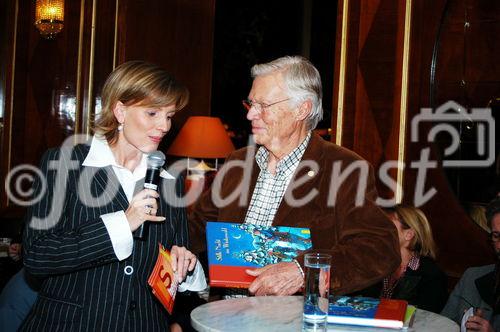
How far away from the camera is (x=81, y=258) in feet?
6.30

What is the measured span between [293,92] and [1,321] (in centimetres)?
149

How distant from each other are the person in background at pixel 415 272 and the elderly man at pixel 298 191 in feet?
2.98

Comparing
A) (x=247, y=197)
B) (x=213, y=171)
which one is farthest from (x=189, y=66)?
(x=247, y=197)

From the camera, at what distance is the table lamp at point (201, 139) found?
573 centimetres

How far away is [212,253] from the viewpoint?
7.18ft

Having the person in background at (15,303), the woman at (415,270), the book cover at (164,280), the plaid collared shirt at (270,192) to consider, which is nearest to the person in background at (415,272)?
the woman at (415,270)

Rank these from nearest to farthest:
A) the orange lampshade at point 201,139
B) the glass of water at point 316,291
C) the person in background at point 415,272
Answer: the glass of water at point 316,291 → the person in background at point 415,272 → the orange lampshade at point 201,139

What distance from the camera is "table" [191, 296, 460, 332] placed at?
179cm

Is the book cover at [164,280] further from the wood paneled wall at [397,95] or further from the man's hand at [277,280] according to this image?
the wood paneled wall at [397,95]

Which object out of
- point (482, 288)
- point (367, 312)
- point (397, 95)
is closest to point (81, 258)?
point (367, 312)

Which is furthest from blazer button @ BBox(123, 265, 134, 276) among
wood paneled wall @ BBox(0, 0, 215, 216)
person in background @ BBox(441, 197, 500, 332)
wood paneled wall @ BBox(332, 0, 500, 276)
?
wood paneled wall @ BBox(0, 0, 215, 216)

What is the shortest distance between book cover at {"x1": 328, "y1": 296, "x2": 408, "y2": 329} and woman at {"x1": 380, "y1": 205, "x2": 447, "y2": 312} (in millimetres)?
1352

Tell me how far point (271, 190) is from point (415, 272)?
1.20 m

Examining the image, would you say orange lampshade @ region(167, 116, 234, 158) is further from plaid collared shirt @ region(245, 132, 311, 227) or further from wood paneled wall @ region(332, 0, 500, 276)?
plaid collared shirt @ region(245, 132, 311, 227)
